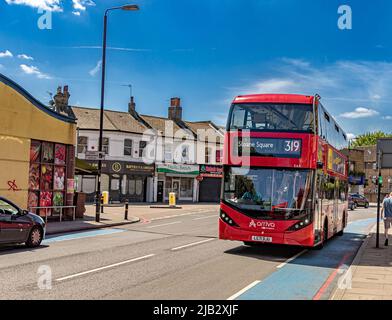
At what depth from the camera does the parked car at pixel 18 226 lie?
A: 13375mm

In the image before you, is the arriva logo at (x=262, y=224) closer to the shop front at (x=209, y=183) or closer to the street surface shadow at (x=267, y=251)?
the street surface shadow at (x=267, y=251)

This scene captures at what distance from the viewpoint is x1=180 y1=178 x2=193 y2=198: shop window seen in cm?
5288

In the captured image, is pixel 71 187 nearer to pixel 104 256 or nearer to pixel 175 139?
pixel 104 256

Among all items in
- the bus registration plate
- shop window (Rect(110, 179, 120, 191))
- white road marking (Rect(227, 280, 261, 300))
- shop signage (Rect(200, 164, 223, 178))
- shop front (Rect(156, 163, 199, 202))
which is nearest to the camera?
white road marking (Rect(227, 280, 261, 300))

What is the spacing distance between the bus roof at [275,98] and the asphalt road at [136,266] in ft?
14.2

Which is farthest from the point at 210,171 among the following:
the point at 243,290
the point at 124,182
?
the point at 243,290

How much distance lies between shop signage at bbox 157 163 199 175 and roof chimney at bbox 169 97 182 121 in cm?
640

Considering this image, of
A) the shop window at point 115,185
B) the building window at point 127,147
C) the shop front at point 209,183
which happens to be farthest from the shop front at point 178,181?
the shop window at point 115,185

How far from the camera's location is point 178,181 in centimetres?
5225

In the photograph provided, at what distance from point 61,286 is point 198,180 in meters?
45.1

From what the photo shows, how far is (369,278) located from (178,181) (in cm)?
4218

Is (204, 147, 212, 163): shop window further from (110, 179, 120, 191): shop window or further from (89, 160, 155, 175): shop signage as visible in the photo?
(110, 179, 120, 191): shop window

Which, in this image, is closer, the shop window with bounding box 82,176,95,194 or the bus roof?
the bus roof

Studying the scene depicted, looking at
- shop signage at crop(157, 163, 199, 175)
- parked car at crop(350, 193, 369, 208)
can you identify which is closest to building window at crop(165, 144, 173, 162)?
shop signage at crop(157, 163, 199, 175)
